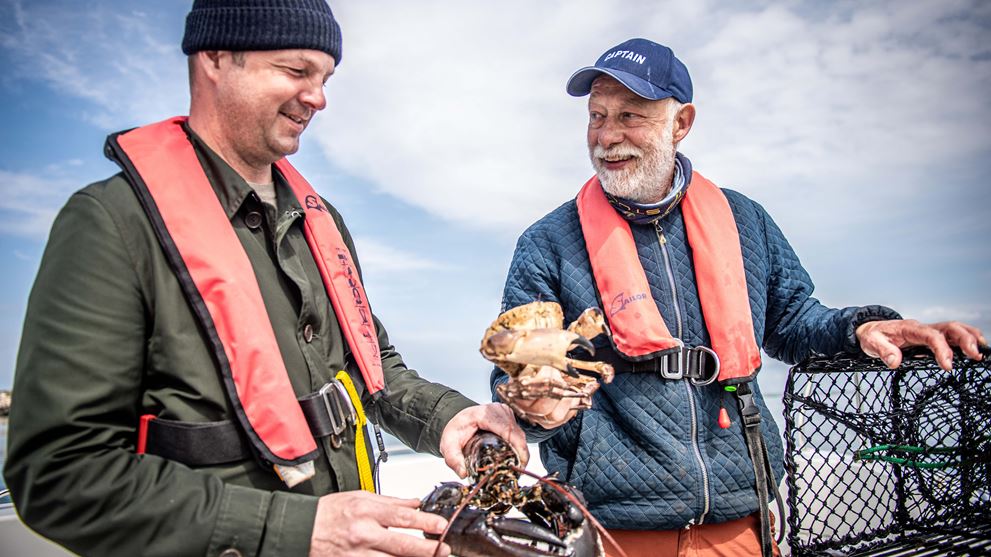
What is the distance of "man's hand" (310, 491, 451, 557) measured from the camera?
1.55m

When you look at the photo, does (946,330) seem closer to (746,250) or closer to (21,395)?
(746,250)

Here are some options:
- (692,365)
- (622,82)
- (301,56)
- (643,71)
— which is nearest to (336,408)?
(301,56)

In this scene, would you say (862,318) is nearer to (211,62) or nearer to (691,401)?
(691,401)

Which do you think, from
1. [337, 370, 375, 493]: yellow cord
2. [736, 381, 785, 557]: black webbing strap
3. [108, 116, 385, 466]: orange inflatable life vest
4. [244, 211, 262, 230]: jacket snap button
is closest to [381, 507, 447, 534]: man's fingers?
[108, 116, 385, 466]: orange inflatable life vest

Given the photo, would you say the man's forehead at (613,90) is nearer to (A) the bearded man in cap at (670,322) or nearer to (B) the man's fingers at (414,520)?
(A) the bearded man in cap at (670,322)

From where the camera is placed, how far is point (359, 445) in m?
2.04

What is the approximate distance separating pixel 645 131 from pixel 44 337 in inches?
97.0

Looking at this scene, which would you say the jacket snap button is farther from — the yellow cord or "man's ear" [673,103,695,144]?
"man's ear" [673,103,695,144]

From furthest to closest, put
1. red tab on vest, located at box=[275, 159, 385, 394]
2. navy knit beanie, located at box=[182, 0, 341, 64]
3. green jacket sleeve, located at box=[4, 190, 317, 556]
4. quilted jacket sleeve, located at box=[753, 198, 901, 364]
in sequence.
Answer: quilted jacket sleeve, located at box=[753, 198, 901, 364]
red tab on vest, located at box=[275, 159, 385, 394]
navy knit beanie, located at box=[182, 0, 341, 64]
green jacket sleeve, located at box=[4, 190, 317, 556]

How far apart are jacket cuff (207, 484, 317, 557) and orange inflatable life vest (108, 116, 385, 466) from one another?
13 cm

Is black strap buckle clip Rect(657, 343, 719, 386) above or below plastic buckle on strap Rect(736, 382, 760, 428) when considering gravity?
above

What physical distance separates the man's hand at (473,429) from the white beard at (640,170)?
4.28ft

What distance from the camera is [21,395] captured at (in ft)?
4.77

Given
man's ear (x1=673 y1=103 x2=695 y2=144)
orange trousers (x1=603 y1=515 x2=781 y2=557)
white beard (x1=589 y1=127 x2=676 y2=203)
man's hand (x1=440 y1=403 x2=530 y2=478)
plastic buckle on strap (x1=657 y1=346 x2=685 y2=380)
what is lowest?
orange trousers (x1=603 y1=515 x2=781 y2=557)
